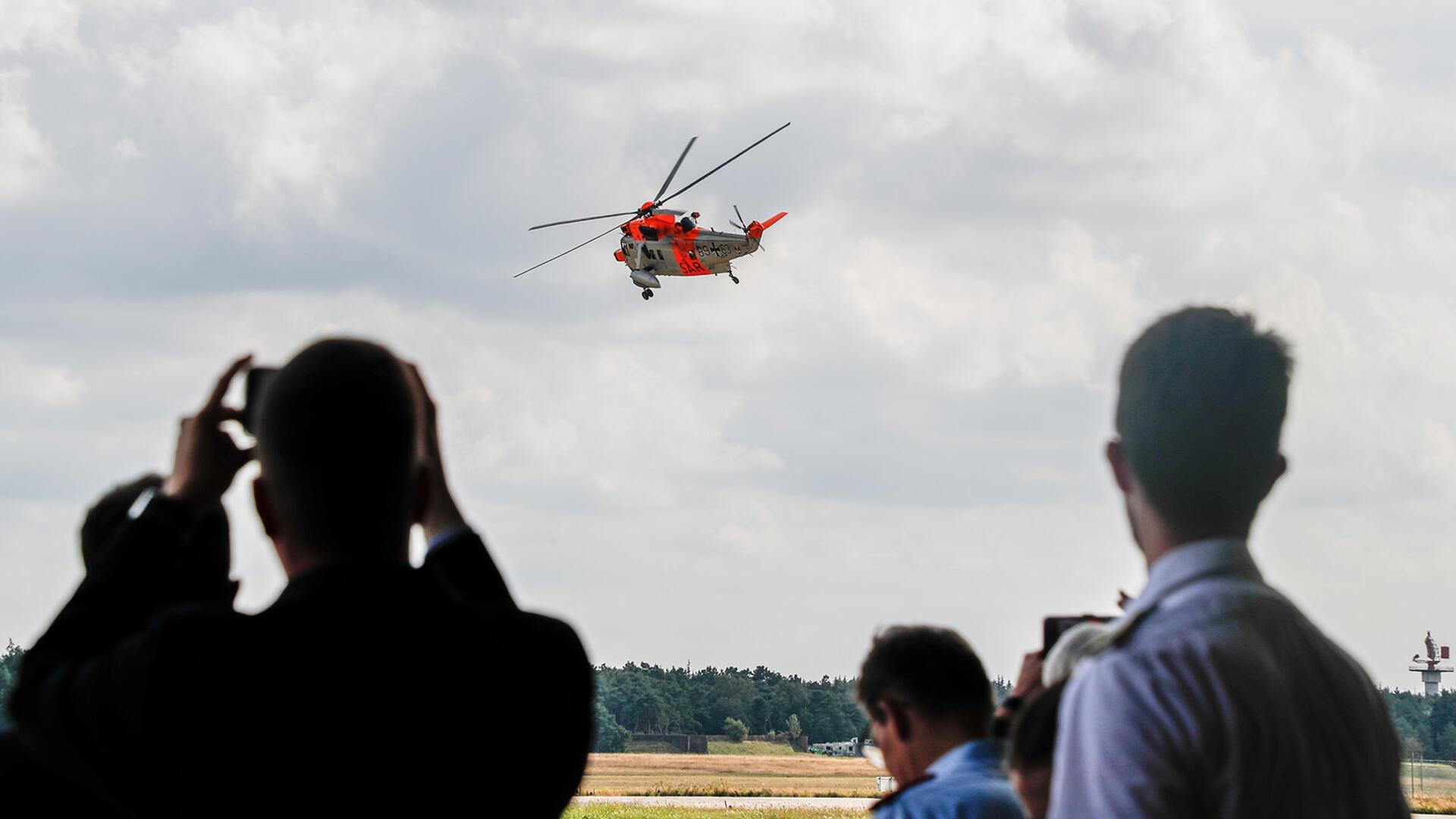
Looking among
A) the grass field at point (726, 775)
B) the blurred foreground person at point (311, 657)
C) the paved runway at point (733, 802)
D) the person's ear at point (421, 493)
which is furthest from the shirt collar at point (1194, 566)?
the grass field at point (726, 775)

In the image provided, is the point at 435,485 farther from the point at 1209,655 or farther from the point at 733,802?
the point at 733,802

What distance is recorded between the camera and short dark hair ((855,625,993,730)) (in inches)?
153

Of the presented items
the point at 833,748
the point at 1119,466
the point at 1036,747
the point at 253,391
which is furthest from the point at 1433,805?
the point at 833,748

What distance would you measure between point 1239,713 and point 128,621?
1685 millimetres

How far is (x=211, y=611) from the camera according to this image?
7.91ft

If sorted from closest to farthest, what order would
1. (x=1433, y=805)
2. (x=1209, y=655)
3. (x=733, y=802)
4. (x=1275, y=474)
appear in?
(x=1209, y=655) < (x=1275, y=474) < (x=733, y=802) < (x=1433, y=805)

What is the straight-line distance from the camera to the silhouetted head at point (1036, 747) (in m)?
2.69

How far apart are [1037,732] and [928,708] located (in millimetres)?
1161

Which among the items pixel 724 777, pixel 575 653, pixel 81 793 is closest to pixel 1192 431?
pixel 575 653

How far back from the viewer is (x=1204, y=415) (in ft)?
8.29

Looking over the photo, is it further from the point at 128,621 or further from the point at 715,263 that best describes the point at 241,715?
the point at 715,263

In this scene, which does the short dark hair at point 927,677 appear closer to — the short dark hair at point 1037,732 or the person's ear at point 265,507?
the short dark hair at point 1037,732

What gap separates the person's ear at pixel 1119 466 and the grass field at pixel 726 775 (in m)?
44.2

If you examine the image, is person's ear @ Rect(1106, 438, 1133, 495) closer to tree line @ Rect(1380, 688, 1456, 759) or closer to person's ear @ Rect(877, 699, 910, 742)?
person's ear @ Rect(877, 699, 910, 742)
